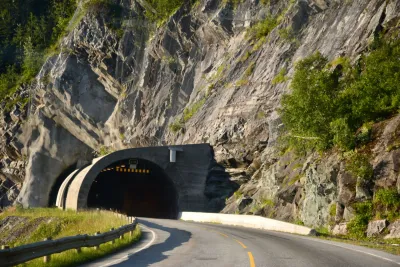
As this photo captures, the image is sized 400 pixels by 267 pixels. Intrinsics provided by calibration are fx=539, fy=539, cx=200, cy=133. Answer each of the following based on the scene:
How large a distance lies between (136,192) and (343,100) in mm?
36024

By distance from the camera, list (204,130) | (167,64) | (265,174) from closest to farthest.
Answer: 1. (265,174)
2. (204,130)
3. (167,64)

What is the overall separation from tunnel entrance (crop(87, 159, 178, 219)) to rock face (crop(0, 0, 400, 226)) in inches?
178

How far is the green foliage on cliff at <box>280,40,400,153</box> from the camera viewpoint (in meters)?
31.5

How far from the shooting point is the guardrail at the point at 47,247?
11.5 meters

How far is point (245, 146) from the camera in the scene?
154ft

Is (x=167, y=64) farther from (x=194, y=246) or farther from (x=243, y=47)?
(x=194, y=246)

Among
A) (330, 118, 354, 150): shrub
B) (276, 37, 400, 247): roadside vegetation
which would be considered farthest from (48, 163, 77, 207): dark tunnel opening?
(330, 118, 354, 150): shrub

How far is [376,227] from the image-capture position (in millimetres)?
24969

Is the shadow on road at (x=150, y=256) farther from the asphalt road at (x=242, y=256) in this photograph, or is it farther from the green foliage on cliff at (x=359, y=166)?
the green foliage on cliff at (x=359, y=166)

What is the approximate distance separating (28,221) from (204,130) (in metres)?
18.2

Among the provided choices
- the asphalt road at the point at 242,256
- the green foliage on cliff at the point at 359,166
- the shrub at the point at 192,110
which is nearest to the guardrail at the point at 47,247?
the asphalt road at the point at 242,256

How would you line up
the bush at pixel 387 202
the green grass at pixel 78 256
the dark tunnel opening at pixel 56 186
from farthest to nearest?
the dark tunnel opening at pixel 56 186 → the bush at pixel 387 202 → the green grass at pixel 78 256

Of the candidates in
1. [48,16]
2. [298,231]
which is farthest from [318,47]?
[48,16]

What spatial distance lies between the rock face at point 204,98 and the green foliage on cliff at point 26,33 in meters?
9.23
